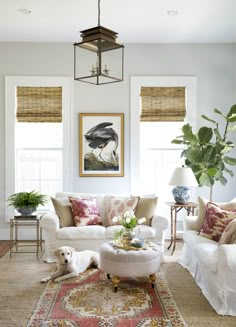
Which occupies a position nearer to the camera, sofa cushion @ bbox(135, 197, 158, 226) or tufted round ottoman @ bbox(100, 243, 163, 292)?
tufted round ottoman @ bbox(100, 243, 163, 292)

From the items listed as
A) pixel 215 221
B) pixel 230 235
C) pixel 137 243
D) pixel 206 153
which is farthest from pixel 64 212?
pixel 230 235

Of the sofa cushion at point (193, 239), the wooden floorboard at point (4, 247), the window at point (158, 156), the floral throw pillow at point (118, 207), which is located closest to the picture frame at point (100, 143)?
the window at point (158, 156)

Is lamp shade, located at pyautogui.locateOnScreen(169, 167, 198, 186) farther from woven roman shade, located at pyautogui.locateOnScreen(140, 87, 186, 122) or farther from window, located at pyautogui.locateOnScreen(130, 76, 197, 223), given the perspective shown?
woven roman shade, located at pyautogui.locateOnScreen(140, 87, 186, 122)

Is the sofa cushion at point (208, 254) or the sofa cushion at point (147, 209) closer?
the sofa cushion at point (208, 254)

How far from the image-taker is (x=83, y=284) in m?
3.80

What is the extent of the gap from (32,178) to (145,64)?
267cm

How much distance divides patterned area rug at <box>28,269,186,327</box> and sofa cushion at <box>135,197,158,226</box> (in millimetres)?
1098

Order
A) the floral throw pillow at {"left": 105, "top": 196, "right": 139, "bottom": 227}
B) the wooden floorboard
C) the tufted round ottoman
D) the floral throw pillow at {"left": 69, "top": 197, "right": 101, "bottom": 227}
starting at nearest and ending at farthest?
the tufted round ottoman → the floral throw pillow at {"left": 69, "top": 197, "right": 101, "bottom": 227} → the floral throw pillow at {"left": 105, "top": 196, "right": 139, "bottom": 227} → the wooden floorboard

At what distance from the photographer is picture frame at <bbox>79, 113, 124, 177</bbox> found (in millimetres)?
5934

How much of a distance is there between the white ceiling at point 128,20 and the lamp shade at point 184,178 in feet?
6.84

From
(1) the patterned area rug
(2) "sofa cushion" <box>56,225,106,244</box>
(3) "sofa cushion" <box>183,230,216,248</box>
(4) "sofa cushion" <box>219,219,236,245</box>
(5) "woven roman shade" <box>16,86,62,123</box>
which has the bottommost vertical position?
(1) the patterned area rug

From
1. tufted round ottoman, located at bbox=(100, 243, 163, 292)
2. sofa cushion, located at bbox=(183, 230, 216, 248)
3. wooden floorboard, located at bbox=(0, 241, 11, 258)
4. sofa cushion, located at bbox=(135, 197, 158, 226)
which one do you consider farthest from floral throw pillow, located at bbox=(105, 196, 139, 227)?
wooden floorboard, located at bbox=(0, 241, 11, 258)

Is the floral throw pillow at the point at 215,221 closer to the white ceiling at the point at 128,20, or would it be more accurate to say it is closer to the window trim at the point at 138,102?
the window trim at the point at 138,102

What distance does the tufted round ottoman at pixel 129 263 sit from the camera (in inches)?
139
